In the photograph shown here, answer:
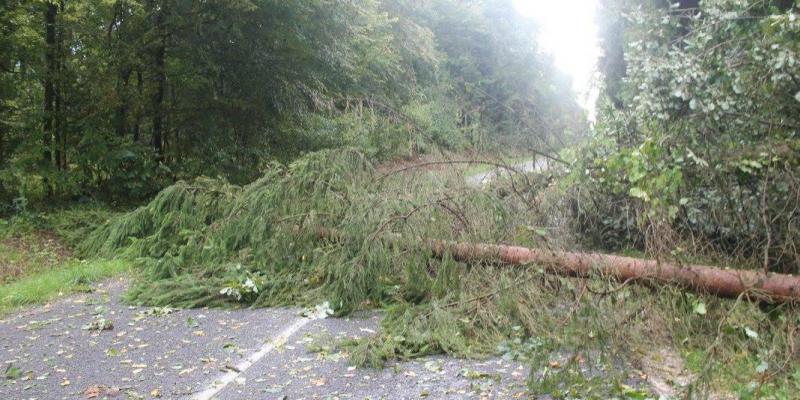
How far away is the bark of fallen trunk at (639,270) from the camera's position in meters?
4.15

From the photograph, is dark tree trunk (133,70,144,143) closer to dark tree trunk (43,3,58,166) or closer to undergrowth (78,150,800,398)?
dark tree trunk (43,3,58,166)

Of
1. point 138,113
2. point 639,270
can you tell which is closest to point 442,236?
point 639,270

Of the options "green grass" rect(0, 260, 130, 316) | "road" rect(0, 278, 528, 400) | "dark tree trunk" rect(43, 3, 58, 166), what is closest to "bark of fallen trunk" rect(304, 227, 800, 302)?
"road" rect(0, 278, 528, 400)

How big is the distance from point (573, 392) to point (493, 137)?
372cm

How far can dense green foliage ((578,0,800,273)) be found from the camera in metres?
4.69

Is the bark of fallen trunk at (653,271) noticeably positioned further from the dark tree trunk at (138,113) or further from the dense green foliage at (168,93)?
the dark tree trunk at (138,113)

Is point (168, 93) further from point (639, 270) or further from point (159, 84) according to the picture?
point (639, 270)

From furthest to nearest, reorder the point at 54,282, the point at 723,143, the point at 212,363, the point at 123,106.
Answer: the point at 123,106 < the point at 54,282 < the point at 723,143 < the point at 212,363

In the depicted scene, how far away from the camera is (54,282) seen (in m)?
7.14

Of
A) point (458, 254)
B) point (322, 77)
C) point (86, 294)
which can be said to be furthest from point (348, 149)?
point (322, 77)

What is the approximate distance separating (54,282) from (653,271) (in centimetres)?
618

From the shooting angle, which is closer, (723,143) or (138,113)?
(723,143)

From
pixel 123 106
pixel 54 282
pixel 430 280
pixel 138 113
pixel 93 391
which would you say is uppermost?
pixel 123 106

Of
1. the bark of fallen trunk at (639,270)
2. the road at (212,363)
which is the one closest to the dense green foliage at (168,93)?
the bark of fallen trunk at (639,270)
